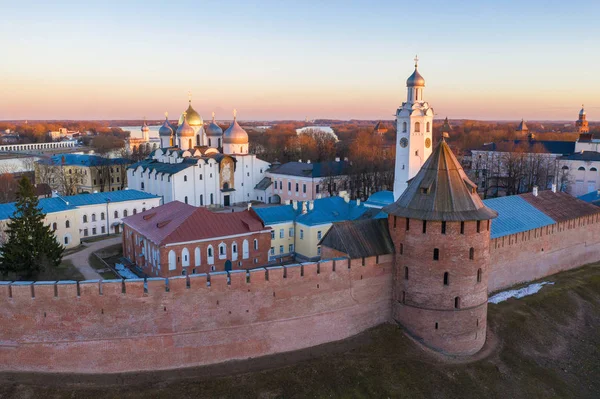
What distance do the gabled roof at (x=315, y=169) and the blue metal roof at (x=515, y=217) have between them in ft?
70.5

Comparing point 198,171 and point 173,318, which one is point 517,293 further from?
point 198,171

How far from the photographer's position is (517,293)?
2595cm

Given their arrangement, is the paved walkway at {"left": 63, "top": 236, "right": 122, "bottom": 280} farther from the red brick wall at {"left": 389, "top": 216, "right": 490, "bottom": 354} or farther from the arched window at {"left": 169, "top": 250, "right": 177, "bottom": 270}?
the red brick wall at {"left": 389, "top": 216, "right": 490, "bottom": 354}

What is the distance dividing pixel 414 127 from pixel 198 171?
2101 cm

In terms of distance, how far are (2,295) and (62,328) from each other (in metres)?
2.11

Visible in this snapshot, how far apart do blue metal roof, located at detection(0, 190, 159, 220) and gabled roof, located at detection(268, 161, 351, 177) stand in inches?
588

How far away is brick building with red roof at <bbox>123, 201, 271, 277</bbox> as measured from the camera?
87.1 ft

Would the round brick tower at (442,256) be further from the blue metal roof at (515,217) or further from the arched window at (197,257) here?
the arched window at (197,257)

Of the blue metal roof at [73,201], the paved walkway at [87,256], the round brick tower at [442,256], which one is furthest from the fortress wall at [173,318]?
the blue metal roof at [73,201]

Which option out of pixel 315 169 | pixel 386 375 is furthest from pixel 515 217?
pixel 315 169

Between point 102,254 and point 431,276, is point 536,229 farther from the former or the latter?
point 102,254

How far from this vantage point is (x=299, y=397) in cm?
1728

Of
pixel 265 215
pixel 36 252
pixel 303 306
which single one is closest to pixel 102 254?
pixel 36 252

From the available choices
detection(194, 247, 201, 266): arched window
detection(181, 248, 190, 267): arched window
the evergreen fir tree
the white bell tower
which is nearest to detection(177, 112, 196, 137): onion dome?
the white bell tower
